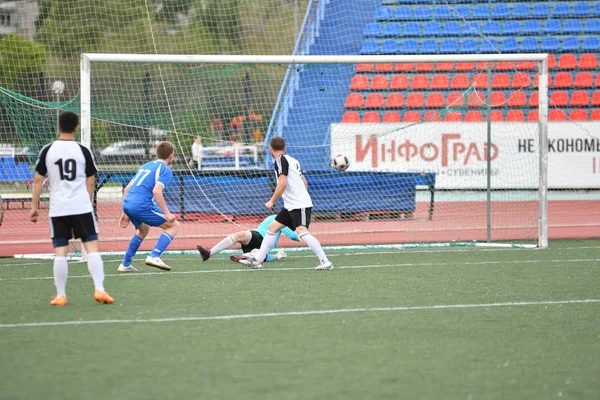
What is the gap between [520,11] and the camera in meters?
26.0

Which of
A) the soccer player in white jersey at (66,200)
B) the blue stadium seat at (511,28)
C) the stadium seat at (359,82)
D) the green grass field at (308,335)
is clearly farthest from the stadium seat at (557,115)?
the soccer player in white jersey at (66,200)

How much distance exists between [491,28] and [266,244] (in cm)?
1691

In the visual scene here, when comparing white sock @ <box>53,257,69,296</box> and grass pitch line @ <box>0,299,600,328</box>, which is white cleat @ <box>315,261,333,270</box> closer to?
grass pitch line @ <box>0,299,600,328</box>

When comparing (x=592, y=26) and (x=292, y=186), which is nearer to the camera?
(x=292, y=186)

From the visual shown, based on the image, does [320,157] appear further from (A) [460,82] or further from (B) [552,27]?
(B) [552,27]

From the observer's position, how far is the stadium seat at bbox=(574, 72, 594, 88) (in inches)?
962

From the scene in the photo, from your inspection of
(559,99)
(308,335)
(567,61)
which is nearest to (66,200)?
(308,335)

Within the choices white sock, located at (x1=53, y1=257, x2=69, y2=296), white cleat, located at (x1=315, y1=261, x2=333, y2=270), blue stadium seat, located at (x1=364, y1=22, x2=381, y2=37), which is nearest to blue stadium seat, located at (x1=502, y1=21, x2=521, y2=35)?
blue stadium seat, located at (x1=364, y1=22, x2=381, y2=37)

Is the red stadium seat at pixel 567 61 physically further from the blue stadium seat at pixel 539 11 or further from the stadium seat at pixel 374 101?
the stadium seat at pixel 374 101

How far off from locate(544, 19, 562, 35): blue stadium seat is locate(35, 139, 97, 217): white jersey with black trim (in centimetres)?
2069

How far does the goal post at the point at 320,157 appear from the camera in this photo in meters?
14.6

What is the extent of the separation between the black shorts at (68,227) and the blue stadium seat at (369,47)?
1761cm

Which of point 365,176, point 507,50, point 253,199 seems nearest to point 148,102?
point 253,199

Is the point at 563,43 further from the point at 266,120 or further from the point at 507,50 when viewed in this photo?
the point at 266,120
